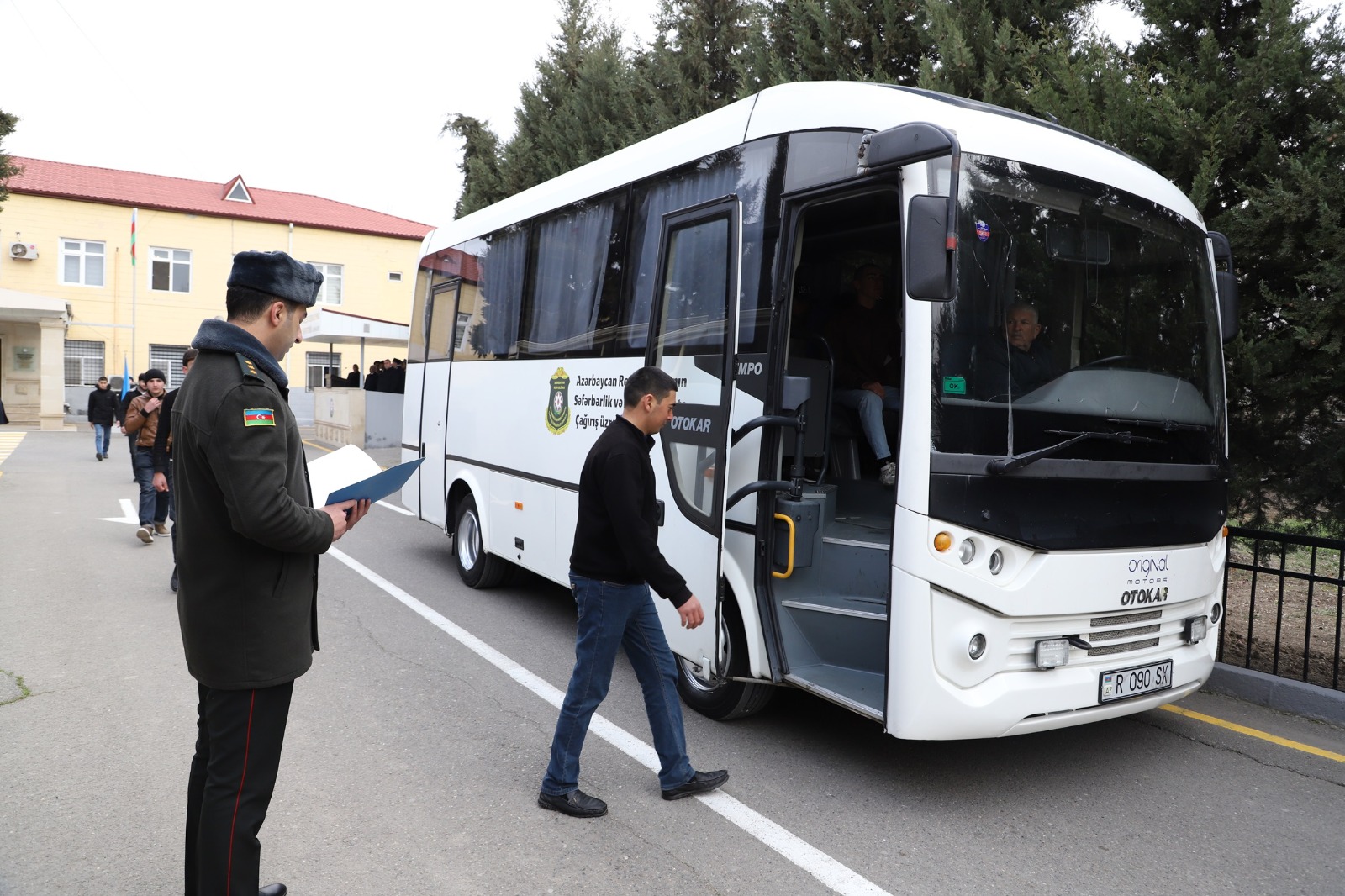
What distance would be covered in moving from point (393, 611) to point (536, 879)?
4.49m

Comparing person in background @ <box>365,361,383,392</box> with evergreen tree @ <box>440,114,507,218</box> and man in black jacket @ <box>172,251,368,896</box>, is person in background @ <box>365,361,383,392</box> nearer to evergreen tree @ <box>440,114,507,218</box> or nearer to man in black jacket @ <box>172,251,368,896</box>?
evergreen tree @ <box>440,114,507,218</box>

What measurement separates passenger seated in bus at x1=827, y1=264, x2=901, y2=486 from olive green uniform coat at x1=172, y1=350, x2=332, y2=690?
3747 millimetres

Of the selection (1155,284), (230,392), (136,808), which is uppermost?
(1155,284)

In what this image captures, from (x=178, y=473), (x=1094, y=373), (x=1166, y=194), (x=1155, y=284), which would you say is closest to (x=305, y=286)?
(x=178, y=473)

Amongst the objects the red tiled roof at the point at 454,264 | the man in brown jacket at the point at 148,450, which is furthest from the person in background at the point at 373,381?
the red tiled roof at the point at 454,264

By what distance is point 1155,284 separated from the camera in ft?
15.4

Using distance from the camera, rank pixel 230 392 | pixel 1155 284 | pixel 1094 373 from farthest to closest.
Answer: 1. pixel 1155 284
2. pixel 1094 373
3. pixel 230 392

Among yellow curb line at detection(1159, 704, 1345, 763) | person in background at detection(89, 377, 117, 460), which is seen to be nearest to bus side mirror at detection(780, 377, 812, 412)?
yellow curb line at detection(1159, 704, 1345, 763)

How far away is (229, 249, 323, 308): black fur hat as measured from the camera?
108 inches

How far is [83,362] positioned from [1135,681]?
127ft

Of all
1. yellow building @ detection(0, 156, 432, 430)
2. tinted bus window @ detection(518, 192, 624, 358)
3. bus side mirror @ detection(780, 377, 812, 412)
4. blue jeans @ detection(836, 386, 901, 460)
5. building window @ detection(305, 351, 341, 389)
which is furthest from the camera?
building window @ detection(305, 351, 341, 389)

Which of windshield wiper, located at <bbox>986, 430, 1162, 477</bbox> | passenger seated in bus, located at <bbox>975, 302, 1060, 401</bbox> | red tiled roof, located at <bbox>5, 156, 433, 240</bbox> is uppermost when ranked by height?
red tiled roof, located at <bbox>5, 156, 433, 240</bbox>

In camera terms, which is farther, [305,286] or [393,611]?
[393,611]

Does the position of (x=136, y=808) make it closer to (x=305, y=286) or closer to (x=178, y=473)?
(x=178, y=473)
